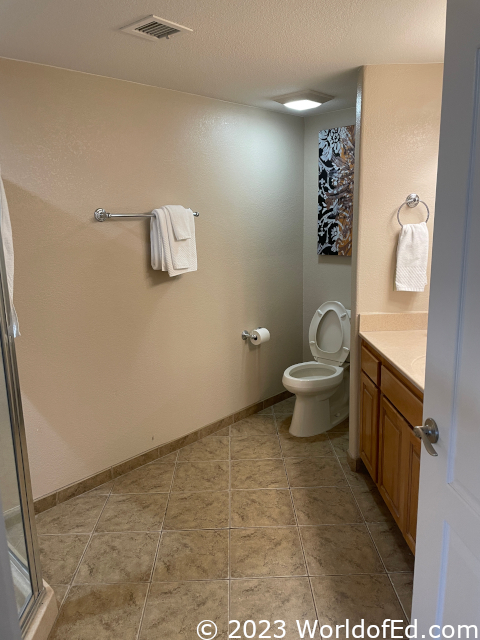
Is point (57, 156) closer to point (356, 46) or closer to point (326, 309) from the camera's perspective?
point (356, 46)

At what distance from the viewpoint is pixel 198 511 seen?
2662mm

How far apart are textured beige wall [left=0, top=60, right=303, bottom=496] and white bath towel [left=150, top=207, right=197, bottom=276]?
0.08 m

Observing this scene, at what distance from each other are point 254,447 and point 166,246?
4.85 feet

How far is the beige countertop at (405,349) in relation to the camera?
206 cm

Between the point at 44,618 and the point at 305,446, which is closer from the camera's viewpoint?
the point at 44,618

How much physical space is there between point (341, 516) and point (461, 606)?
1.40 meters

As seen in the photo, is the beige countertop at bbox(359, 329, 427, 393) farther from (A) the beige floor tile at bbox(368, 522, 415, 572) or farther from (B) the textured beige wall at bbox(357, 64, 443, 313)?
(A) the beige floor tile at bbox(368, 522, 415, 572)

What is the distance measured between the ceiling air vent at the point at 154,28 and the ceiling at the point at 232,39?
0.04 meters

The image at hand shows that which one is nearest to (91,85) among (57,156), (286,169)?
(57,156)

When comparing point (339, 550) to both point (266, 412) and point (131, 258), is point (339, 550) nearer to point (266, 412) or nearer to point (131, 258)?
point (266, 412)

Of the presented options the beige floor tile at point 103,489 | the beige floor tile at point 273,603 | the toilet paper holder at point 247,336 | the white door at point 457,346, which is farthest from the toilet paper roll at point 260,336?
the white door at point 457,346

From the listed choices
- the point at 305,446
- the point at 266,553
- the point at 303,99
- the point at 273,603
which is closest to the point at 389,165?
the point at 303,99

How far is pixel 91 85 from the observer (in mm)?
2604

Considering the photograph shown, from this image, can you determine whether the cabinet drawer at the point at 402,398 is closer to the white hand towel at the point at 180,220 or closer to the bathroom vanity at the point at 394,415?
→ the bathroom vanity at the point at 394,415
